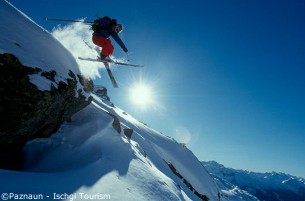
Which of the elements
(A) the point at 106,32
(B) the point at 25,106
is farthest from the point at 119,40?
(B) the point at 25,106

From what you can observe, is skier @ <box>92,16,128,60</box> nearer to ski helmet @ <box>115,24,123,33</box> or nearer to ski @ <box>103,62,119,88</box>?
ski helmet @ <box>115,24,123,33</box>

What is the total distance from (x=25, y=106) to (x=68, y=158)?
328 centimetres

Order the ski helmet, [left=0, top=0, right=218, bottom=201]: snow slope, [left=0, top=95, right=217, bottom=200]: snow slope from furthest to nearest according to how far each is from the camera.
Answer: the ski helmet → [left=0, top=95, right=217, bottom=200]: snow slope → [left=0, top=0, right=218, bottom=201]: snow slope

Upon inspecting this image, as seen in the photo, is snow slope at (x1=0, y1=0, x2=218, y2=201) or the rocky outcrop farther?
the rocky outcrop

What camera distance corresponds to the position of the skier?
16359 millimetres

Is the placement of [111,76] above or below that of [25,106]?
above

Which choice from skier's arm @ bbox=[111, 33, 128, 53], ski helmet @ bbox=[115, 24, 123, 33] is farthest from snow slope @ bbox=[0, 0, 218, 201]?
ski helmet @ bbox=[115, 24, 123, 33]

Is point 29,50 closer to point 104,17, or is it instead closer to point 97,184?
point 104,17

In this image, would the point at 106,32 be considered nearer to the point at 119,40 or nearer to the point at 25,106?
the point at 119,40

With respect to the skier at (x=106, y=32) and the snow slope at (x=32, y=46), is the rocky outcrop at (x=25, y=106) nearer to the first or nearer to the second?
the snow slope at (x=32, y=46)

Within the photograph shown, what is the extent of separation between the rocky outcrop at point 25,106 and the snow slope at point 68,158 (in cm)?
35

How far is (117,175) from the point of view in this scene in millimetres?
11438

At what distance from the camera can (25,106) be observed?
11117 mm

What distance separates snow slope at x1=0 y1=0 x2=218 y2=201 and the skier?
6.54ft
